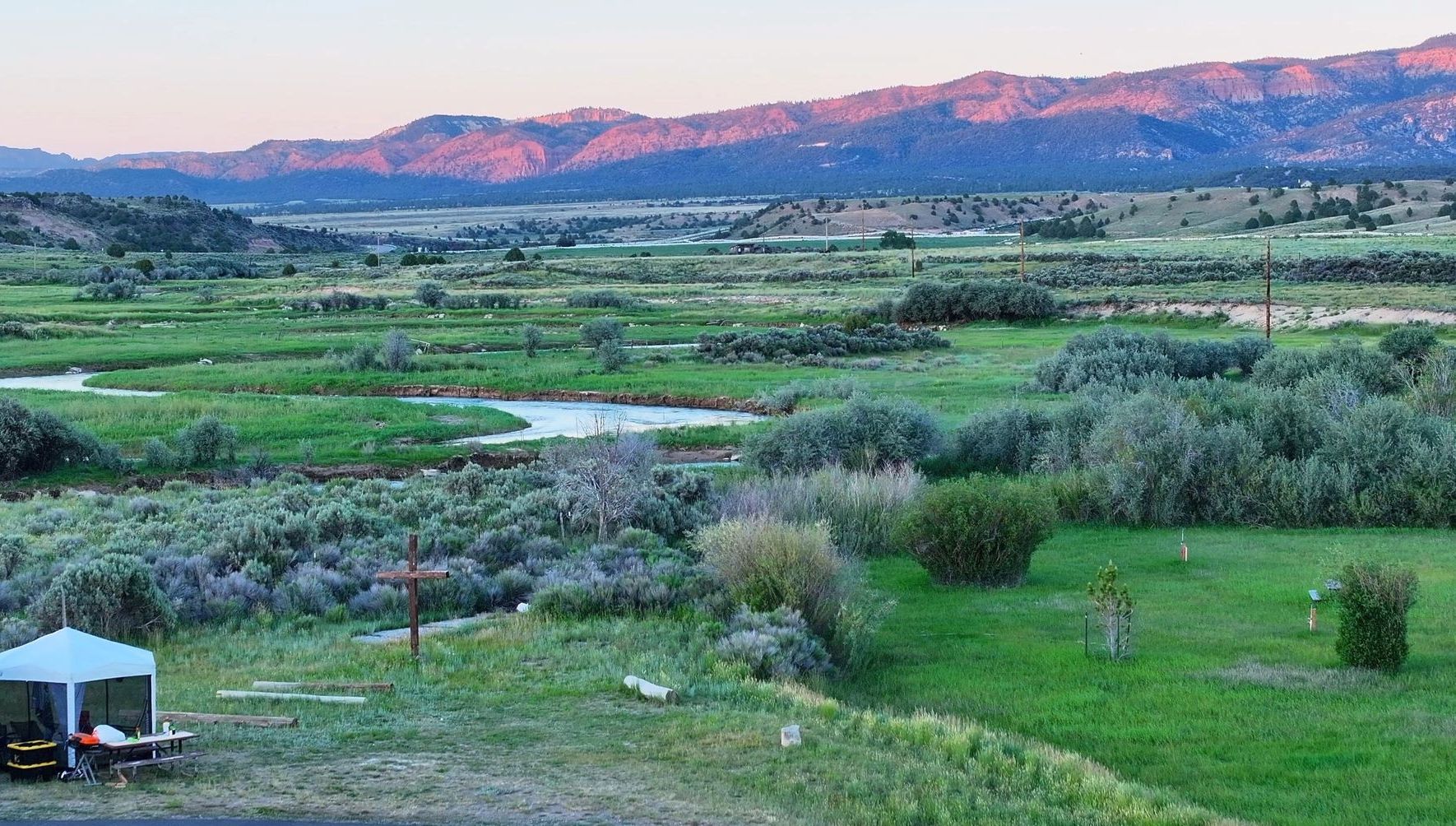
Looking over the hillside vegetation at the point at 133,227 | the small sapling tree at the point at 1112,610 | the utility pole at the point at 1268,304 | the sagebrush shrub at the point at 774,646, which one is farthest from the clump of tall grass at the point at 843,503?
the hillside vegetation at the point at 133,227

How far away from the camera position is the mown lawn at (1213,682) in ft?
44.0

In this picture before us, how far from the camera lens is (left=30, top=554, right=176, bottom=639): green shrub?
18109mm

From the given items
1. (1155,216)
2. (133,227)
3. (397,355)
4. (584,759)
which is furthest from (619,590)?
(133,227)

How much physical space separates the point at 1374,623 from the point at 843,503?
1053 centimetres

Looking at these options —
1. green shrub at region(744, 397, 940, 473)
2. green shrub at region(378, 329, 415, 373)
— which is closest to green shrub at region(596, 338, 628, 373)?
green shrub at region(378, 329, 415, 373)

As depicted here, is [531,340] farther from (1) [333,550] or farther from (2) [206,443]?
(1) [333,550]

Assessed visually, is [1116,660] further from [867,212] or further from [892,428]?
[867,212]

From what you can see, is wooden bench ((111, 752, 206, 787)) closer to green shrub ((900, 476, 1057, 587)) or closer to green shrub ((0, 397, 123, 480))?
green shrub ((900, 476, 1057, 587))

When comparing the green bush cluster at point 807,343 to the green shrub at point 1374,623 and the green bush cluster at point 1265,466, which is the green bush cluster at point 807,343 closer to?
the green bush cluster at point 1265,466

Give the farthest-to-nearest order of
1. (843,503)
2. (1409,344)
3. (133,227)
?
(133,227), (1409,344), (843,503)

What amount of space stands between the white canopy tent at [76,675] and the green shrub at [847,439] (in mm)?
18370

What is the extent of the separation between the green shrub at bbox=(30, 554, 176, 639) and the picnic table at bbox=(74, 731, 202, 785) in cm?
582

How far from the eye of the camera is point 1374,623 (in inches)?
663

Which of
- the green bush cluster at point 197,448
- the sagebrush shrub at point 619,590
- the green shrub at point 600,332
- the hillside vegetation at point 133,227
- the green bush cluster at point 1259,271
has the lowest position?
the sagebrush shrub at point 619,590
